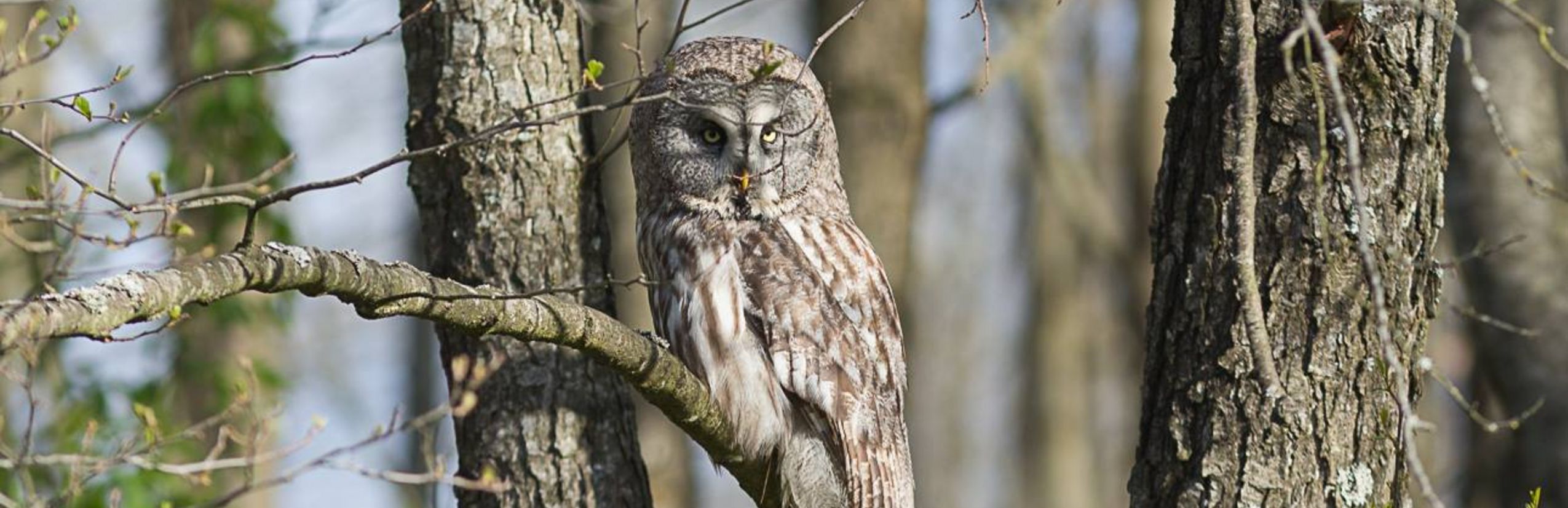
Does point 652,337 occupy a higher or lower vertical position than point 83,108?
lower

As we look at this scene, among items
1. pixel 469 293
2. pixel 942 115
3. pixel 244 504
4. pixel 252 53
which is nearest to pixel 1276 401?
pixel 469 293

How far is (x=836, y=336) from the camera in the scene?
508 centimetres

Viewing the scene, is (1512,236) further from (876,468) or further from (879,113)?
(876,468)

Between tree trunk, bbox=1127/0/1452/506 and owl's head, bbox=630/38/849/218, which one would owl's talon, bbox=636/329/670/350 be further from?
tree trunk, bbox=1127/0/1452/506

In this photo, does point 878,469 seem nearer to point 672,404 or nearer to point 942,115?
point 672,404

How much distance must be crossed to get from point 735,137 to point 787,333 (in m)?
0.65

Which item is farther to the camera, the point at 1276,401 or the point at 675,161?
the point at 675,161

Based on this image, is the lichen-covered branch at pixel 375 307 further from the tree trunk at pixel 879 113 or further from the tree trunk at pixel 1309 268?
the tree trunk at pixel 879 113

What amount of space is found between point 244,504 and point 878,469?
7.42 metres

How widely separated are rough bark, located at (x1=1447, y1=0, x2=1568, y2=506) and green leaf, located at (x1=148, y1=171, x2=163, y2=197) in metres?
5.56

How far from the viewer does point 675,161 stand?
523 cm

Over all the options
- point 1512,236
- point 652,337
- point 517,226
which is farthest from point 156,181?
point 1512,236

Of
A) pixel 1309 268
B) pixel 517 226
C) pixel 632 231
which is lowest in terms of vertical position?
pixel 1309 268

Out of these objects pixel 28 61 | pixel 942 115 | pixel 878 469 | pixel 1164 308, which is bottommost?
pixel 878 469
